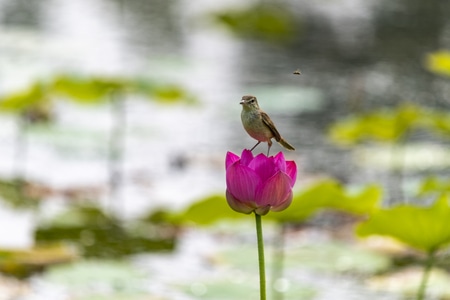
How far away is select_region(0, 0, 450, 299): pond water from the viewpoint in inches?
118

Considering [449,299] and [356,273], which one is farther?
[356,273]

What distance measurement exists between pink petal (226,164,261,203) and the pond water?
1.52m

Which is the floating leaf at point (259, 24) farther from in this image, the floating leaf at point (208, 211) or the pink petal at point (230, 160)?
the pink petal at point (230, 160)

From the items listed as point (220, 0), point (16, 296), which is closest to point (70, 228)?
point (16, 296)

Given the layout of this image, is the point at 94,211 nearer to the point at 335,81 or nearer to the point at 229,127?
the point at 229,127

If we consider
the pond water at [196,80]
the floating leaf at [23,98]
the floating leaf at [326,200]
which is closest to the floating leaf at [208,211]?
the floating leaf at [326,200]

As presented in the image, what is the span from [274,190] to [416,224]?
1.41 feet

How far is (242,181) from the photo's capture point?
0.93 meters

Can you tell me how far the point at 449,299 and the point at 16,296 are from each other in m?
0.81

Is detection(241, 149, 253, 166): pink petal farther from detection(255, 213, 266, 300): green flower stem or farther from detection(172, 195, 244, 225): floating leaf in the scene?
detection(172, 195, 244, 225): floating leaf

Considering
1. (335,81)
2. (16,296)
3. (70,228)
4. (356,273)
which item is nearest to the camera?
(16,296)

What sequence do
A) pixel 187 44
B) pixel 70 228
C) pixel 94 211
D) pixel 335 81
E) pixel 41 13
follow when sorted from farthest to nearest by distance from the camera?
pixel 41 13, pixel 187 44, pixel 335 81, pixel 94 211, pixel 70 228

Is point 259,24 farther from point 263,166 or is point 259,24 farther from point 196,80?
point 263,166

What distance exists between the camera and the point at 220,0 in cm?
704
